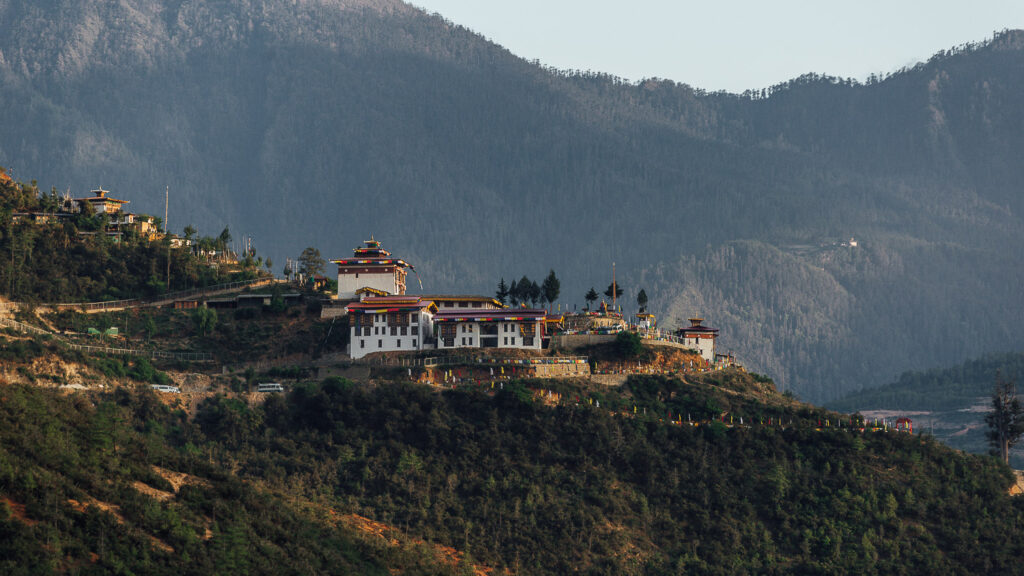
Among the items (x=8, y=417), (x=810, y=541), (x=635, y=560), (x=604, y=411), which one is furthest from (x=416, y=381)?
(x=8, y=417)

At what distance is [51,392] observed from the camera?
85188mm

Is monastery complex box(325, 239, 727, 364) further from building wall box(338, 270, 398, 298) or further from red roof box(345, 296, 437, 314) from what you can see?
building wall box(338, 270, 398, 298)

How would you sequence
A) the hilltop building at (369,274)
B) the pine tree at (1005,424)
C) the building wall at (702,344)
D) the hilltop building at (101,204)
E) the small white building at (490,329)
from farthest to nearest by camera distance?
1. the hilltop building at (101,204)
2. the hilltop building at (369,274)
3. the building wall at (702,344)
4. the pine tree at (1005,424)
5. the small white building at (490,329)

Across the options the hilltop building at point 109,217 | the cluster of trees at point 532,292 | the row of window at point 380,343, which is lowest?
the row of window at point 380,343

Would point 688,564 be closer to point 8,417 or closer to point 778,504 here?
point 778,504

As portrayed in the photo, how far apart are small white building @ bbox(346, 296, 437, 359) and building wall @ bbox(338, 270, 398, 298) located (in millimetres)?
14618

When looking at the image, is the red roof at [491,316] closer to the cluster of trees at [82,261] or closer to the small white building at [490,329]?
the small white building at [490,329]

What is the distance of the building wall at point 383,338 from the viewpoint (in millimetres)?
112250

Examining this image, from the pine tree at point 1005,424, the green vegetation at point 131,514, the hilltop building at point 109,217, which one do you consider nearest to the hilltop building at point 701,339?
the pine tree at point 1005,424

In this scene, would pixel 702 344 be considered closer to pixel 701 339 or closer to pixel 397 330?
pixel 701 339

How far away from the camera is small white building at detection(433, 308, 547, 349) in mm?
111688

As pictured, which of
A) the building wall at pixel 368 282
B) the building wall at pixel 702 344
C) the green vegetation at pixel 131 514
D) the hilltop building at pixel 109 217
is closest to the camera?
the green vegetation at pixel 131 514

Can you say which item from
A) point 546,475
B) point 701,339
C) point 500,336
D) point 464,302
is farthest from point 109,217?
point 546,475

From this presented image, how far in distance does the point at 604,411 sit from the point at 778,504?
49.2 feet
